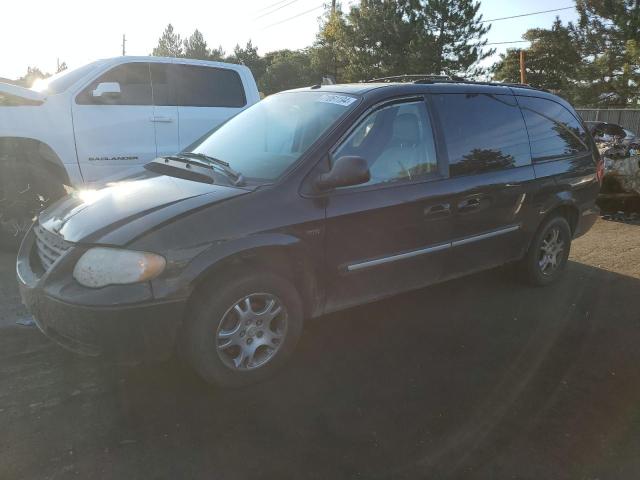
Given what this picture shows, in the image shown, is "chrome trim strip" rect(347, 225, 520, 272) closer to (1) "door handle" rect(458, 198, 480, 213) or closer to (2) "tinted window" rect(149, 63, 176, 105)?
(1) "door handle" rect(458, 198, 480, 213)

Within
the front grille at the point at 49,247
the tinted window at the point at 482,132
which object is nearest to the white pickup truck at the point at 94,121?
the front grille at the point at 49,247

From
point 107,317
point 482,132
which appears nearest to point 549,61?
point 482,132

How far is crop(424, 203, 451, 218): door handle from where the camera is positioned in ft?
12.3

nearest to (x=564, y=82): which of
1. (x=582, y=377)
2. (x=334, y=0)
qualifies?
(x=334, y=0)

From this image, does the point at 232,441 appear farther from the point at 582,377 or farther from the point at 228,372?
the point at 582,377

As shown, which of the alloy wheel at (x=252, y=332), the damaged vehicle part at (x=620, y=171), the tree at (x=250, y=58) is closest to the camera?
the alloy wheel at (x=252, y=332)

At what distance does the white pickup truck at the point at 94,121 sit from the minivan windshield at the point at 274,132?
88.5 inches

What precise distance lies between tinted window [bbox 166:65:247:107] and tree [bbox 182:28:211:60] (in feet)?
284

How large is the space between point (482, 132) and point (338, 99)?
49.4 inches

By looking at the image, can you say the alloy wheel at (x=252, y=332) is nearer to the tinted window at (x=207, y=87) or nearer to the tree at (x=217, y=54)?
the tinted window at (x=207, y=87)

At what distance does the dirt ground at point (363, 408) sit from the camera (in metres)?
2.53

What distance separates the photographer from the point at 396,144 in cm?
374

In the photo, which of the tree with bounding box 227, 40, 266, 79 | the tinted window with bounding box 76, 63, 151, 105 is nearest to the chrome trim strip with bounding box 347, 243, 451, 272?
the tinted window with bounding box 76, 63, 151, 105

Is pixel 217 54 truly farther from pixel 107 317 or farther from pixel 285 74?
pixel 107 317
